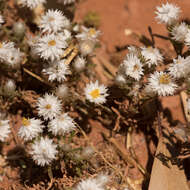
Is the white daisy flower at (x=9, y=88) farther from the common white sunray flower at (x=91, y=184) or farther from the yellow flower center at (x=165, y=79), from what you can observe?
the yellow flower center at (x=165, y=79)

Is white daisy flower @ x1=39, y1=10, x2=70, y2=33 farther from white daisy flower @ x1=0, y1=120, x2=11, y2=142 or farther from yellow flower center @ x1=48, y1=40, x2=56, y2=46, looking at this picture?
white daisy flower @ x1=0, y1=120, x2=11, y2=142

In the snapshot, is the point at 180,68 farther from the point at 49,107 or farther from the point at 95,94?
the point at 49,107

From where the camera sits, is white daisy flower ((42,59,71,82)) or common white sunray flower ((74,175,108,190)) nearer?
common white sunray flower ((74,175,108,190))

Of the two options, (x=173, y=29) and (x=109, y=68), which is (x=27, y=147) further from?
(x=173, y=29)

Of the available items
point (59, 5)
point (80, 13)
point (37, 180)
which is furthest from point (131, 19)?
point (37, 180)

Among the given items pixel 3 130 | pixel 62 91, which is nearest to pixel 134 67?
pixel 62 91

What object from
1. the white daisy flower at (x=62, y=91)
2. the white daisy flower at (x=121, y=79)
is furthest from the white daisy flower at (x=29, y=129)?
the white daisy flower at (x=121, y=79)

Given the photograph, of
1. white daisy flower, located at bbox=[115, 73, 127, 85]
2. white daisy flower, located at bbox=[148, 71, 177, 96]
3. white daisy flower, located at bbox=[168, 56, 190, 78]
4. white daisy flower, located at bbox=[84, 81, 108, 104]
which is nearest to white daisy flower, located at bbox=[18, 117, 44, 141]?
white daisy flower, located at bbox=[84, 81, 108, 104]
